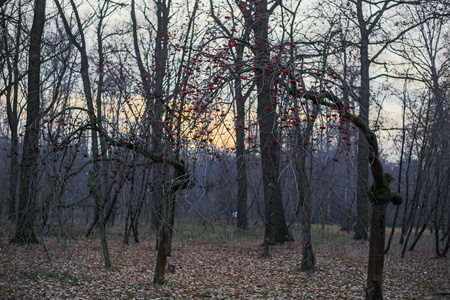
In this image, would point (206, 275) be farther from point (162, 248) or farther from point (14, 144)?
point (14, 144)

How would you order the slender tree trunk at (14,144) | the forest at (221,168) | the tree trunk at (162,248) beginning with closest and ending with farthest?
the forest at (221,168) → the tree trunk at (162,248) → the slender tree trunk at (14,144)

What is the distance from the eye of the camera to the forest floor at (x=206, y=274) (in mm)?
5844

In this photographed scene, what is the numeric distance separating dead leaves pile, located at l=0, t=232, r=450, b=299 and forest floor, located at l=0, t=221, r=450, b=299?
0.01 m

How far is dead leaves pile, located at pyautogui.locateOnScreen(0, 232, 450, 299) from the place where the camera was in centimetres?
587

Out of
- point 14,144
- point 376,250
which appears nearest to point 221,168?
point 376,250

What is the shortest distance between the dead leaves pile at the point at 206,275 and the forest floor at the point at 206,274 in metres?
0.01

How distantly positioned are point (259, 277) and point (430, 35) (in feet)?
32.0

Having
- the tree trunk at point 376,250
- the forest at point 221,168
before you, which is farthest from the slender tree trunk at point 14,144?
the tree trunk at point 376,250

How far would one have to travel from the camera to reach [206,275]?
7.73 meters

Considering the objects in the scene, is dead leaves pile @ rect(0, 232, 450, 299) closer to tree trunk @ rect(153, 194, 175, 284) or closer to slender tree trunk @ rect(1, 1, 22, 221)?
tree trunk @ rect(153, 194, 175, 284)

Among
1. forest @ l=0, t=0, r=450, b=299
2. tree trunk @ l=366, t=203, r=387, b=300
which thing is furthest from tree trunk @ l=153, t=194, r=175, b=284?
tree trunk @ l=366, t=203, r=387, b=300

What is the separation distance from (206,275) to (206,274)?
0.09 metres

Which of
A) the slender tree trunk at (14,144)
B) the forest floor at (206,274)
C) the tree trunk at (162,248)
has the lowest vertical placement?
the forest floor at (206,274)

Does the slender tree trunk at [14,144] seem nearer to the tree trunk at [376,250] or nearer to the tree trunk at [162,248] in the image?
the tree trunk at [162,248]
